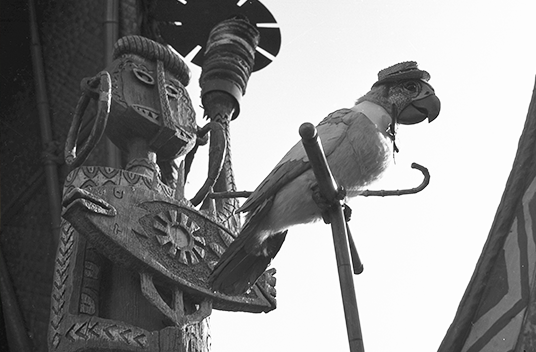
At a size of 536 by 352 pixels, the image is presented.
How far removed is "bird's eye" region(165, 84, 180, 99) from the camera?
396 cm

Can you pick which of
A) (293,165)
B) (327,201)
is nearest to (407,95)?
(293,165)

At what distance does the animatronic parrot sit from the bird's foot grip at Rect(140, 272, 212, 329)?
54cm

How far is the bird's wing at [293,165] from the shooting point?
2787 mm

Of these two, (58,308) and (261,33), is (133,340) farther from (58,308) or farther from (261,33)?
(261,33)

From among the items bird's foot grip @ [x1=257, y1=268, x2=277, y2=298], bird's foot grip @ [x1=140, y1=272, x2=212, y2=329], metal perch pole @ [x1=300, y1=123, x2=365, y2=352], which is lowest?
metal perch pole @ [x1=300, y1=123, x2=365, y2=352]

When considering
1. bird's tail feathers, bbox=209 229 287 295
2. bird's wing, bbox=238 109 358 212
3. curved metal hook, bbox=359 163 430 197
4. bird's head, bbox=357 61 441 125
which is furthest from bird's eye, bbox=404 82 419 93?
bird's tail feathers, bbox=209 229 287 295

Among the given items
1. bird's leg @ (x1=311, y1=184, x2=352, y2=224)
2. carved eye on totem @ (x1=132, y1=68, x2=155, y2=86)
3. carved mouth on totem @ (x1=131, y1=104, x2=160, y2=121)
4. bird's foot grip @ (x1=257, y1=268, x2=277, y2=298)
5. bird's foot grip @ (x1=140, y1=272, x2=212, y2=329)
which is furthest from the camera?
carved eye on totem @ (x1=132, y1=68, x2=155, y2=86)

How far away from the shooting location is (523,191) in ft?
9.30

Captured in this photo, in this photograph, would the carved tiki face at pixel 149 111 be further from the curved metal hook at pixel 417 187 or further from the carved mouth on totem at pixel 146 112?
the curved metal hook at pixel 417 187

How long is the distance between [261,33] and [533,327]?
3.21 metres

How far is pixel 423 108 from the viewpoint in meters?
2.86

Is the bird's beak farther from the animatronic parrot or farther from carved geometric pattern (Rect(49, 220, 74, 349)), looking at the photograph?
carved geometric pattern (Rect(49, 220, 74, 349))

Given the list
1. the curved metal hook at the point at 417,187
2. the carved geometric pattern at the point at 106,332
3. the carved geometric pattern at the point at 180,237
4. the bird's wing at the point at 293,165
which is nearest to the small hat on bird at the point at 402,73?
the bird's wing at the point at 293,165

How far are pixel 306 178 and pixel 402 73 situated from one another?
1.42 feet
